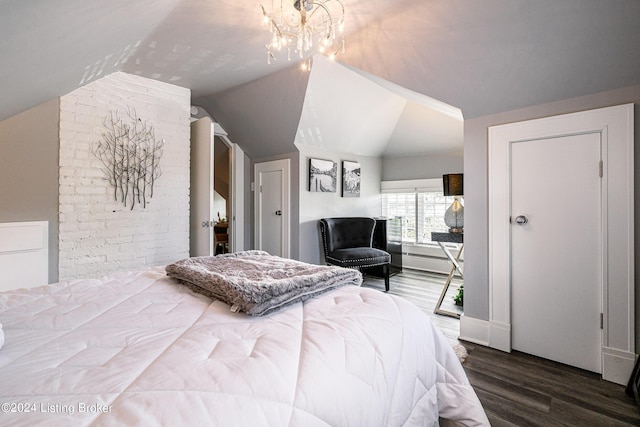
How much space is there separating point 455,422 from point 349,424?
0.79m

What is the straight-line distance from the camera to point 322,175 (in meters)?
4.20

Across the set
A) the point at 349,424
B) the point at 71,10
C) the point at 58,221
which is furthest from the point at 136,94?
the point at 349,424

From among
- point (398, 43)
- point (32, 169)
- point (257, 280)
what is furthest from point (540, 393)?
point (32, 169)

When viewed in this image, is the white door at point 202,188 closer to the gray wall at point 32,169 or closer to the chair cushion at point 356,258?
the gray wall at point 32,169

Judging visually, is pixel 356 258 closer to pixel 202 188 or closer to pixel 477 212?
pixel 477 212

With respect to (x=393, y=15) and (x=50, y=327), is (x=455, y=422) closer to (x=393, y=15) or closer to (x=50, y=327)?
(x=50, y=327)

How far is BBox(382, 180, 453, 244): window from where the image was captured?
15.9ft

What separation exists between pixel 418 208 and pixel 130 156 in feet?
13.6

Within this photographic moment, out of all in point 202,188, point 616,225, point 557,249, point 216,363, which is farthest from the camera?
Result: point 202,188

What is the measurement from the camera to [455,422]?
4.04 feet

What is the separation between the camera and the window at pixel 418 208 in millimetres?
4844

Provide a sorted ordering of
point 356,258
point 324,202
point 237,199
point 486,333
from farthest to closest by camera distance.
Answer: point 237,199 < point 324,202 < point 356,258 < point 486,333

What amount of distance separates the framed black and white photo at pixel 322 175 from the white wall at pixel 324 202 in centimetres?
6

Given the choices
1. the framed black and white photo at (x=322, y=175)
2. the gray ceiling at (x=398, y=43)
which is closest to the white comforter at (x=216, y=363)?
the gray ceiling at (x=398, y=43)
